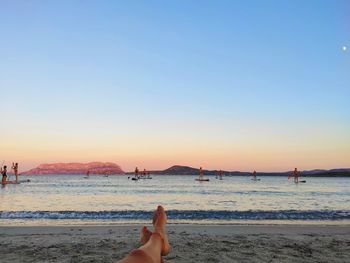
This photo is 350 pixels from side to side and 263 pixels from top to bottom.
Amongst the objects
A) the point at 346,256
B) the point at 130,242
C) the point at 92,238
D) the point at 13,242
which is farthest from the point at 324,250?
the point at 13,242

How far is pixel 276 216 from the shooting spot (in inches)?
679

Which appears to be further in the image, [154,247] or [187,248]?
[187,248]

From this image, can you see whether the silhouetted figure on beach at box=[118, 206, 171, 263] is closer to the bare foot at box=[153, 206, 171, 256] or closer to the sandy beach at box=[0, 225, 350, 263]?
the bare foot at box=[153, 206, 171, 256]

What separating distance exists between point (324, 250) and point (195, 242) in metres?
2.59

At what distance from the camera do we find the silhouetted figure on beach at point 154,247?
1819 mm

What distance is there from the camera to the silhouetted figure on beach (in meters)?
1.82

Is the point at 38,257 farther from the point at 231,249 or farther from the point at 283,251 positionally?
the point at 283,251

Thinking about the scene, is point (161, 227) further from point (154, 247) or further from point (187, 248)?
point (187, 248)

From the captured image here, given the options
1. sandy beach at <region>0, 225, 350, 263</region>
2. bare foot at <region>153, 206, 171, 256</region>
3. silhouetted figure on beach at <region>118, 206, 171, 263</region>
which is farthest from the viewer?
sandy beach at <region>0, 225, 350, 263</region>

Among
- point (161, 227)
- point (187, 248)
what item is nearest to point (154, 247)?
point (161, 227)

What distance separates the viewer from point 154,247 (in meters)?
2.32

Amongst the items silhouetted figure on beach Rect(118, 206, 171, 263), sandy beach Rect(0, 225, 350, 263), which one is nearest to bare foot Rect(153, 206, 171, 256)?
silhouetted figure on beach Rect(118, 206, 171, 263)

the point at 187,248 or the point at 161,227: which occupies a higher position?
the point at 161,227

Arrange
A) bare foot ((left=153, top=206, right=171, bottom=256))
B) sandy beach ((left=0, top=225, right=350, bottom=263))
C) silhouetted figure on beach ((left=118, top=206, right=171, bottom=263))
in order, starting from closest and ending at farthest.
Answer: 1. silhouetted figure on beach ((left=118, top=206, right=171, bottom=263))
2. bare foot ((left=153, top=206, right=171, bottom=256))
3. sandy beach ((left=0, top=225, right=350, bottom=263))
